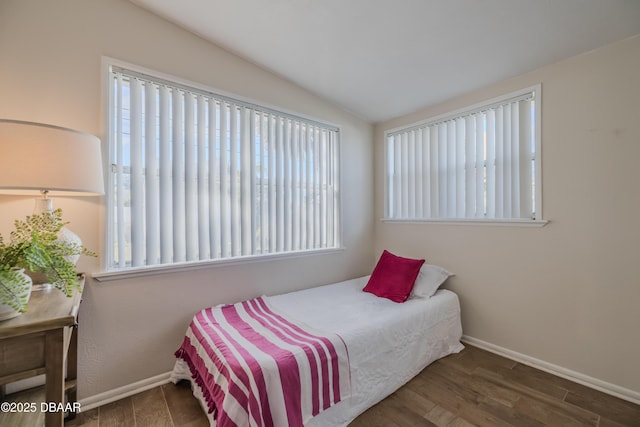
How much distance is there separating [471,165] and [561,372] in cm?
180

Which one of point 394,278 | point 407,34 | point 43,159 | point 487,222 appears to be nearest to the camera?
point 43,159

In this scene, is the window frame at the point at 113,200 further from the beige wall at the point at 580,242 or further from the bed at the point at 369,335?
the beige wall at the point at 580,242

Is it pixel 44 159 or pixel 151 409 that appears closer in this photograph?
pixel 44 159

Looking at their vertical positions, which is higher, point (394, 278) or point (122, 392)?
point (394, 278)

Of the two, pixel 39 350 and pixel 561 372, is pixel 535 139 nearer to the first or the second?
pixel 561 372

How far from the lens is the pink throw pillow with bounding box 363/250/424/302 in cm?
242

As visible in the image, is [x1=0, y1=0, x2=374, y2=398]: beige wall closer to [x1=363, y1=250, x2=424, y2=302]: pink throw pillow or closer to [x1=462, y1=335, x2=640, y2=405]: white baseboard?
[x1=363, y1=250, x2=424, y2=302]: pink throw pillow

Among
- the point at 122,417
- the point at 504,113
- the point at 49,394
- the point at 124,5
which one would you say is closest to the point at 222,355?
the point at 49,394

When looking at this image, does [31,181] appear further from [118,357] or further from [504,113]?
[504,113]

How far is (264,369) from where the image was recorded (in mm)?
1300

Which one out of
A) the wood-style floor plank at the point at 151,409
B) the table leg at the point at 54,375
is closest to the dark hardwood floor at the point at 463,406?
the wood-style floor plank at the point at 151,409

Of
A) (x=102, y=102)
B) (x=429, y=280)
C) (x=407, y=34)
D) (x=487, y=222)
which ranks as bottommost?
(x=429, y=280)

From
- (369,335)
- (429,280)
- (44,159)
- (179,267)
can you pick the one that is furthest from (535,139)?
(44,159)

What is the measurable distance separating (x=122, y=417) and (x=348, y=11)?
2948 mm
